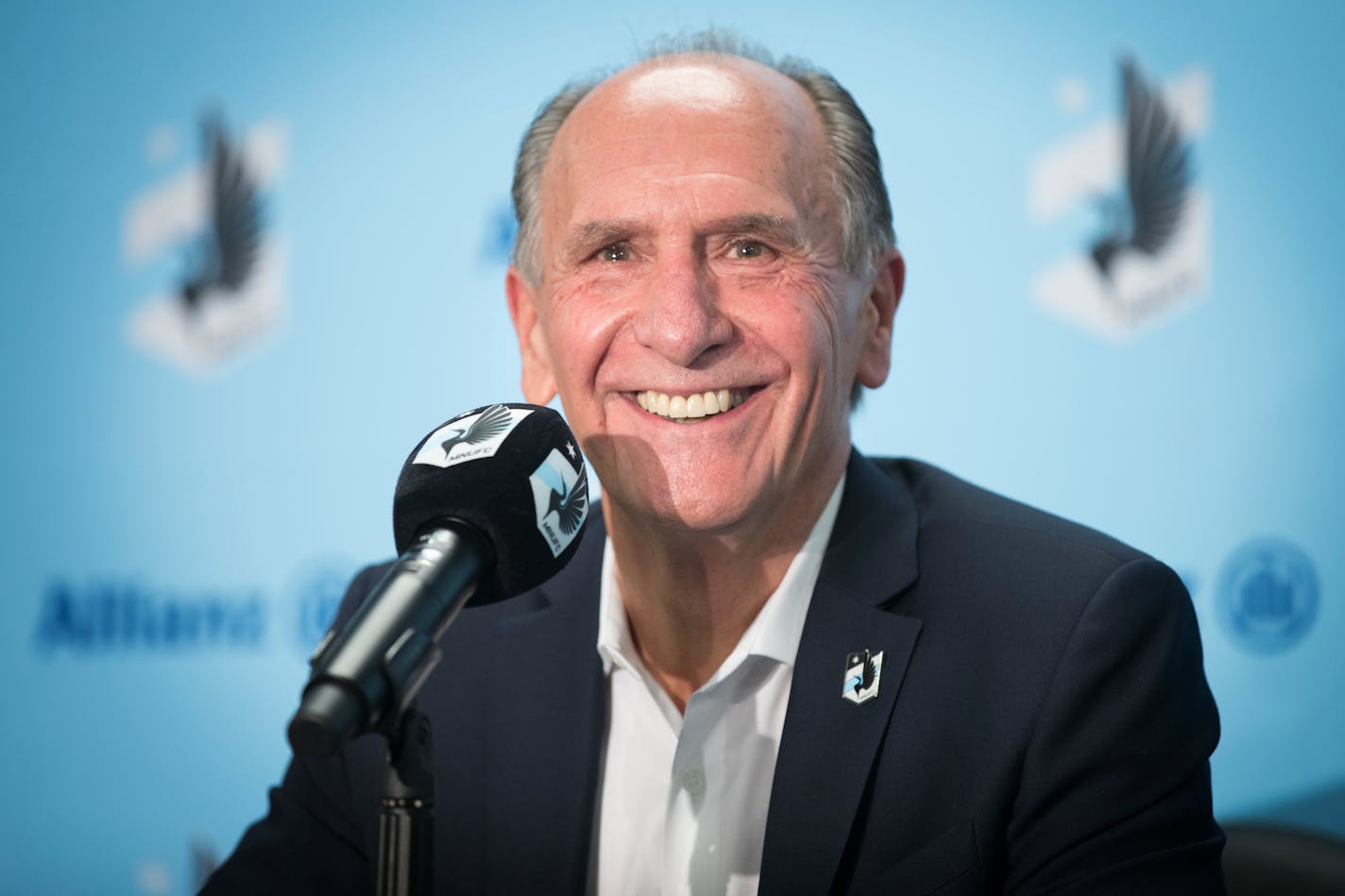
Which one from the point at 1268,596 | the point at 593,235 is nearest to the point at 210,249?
the point at 593,235

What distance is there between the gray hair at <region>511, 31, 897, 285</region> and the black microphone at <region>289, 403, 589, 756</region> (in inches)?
31.4

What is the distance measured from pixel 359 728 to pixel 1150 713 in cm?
125

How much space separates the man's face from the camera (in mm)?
1937

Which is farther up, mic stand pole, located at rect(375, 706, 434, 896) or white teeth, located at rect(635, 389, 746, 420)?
white teeth, located at rect(635, 389, 746, 420)

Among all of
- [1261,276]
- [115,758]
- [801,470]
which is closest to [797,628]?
[801,470]

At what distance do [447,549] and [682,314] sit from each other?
2.52 ft

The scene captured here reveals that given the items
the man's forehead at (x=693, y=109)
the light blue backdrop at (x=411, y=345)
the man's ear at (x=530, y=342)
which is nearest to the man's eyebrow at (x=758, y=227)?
the man's forehead at (x=693, y=109)

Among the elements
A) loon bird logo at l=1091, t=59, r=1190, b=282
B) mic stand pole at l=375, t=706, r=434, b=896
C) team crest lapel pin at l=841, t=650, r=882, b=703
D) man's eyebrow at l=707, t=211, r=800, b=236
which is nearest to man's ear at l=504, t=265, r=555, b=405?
man's eyebrow at l=707, t=211, r=800, b=236

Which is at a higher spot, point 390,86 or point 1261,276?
point 390,86

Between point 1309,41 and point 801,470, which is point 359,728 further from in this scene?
point 1309,41

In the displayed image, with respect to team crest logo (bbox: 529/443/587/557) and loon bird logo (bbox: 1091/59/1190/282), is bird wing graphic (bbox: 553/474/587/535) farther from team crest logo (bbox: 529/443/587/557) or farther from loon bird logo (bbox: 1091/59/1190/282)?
loon bird logo (bbox: 1091/59/1190/282)

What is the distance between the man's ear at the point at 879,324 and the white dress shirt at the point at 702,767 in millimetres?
310

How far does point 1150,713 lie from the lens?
184cm

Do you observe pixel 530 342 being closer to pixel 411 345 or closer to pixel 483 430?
pixel 483 430
